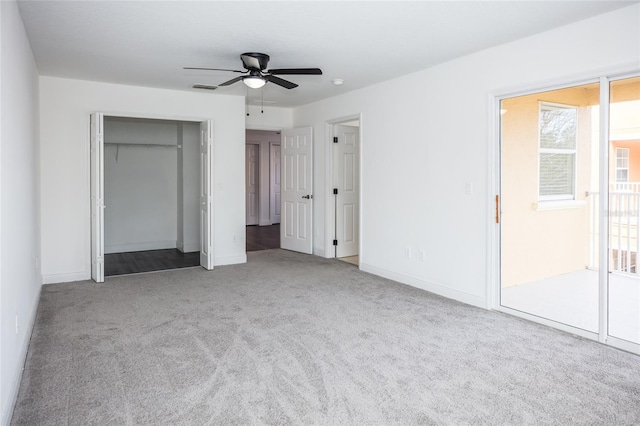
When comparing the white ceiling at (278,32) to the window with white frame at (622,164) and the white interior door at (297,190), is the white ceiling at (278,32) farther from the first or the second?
the white interior door at (297,190)

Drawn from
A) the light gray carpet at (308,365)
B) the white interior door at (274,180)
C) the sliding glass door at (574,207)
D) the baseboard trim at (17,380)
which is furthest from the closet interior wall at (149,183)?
the sliding glass door at (574,207)

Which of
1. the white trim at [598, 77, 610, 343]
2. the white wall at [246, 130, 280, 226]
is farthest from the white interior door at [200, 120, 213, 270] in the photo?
the white wall at [246, 130, 280, 226]

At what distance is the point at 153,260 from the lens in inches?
268

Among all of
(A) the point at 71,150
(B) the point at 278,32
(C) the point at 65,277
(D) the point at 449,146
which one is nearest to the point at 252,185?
(A) the point at 71,150

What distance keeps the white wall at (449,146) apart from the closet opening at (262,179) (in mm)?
5446

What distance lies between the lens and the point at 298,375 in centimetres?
282

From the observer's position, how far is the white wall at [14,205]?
94.6 inches

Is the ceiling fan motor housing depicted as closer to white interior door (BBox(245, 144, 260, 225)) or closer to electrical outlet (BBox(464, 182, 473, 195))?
electrical outlet (BBox(464, 182, 473, 195))

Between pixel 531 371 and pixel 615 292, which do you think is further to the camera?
pixel 615 292

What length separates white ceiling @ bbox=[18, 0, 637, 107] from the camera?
10.3ft

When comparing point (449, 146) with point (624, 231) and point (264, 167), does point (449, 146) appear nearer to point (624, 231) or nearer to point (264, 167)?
point (624, 231)

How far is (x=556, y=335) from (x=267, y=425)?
2527mm

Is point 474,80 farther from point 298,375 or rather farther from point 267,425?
point 267,425

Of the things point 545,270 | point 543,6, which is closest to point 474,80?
point 543,6
